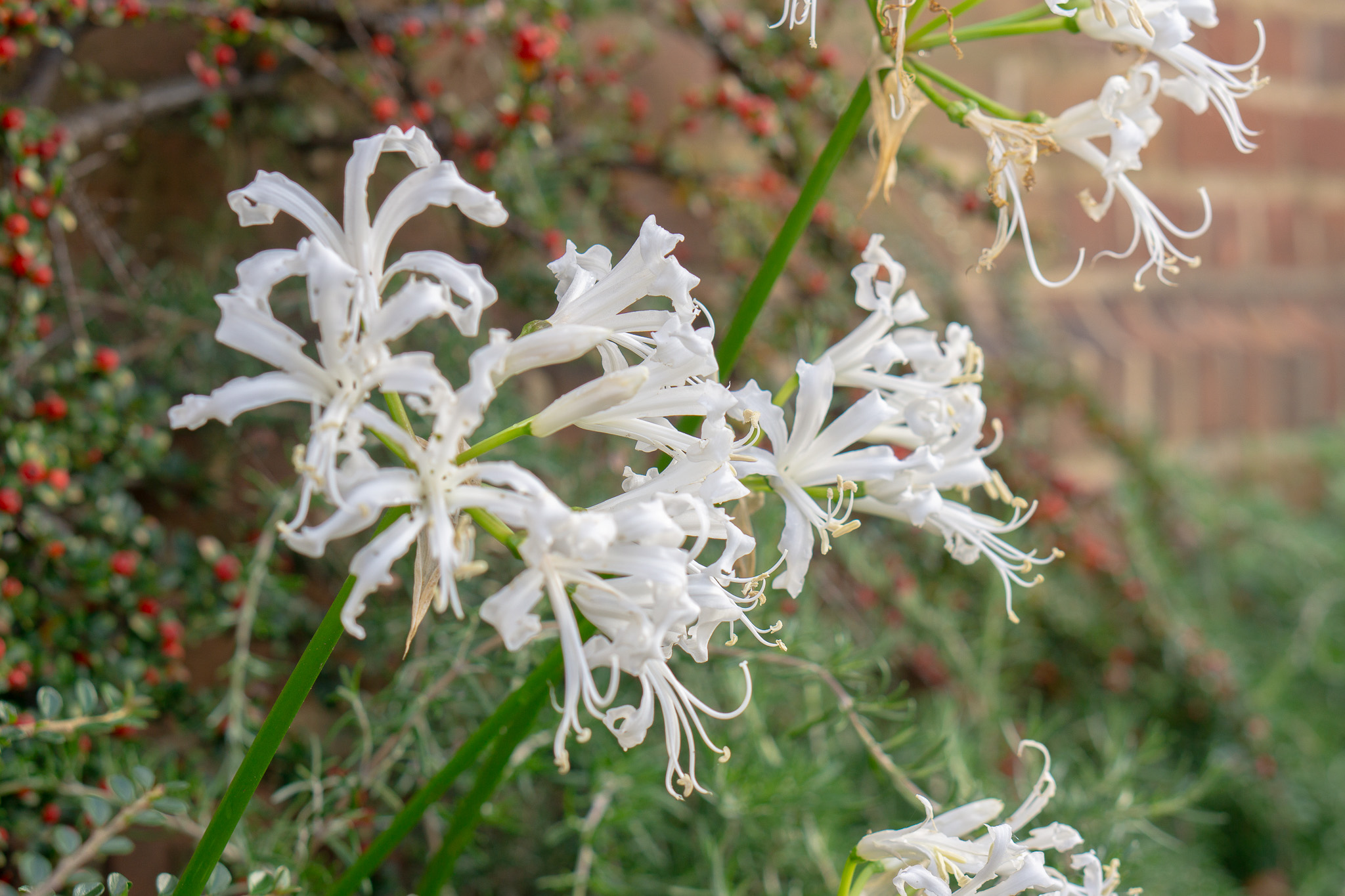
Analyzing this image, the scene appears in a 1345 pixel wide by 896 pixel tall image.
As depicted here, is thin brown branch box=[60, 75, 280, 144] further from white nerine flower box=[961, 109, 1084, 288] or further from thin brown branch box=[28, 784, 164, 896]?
white nerine flower box=[961, 109, 1084, 288]

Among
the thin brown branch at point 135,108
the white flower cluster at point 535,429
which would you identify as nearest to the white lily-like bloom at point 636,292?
the white flower cluster at point 535,429

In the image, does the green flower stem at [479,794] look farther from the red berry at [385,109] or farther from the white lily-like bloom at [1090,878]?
the red berry at [385,109]

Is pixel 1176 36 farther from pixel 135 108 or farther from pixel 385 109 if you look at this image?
pixel 135 108

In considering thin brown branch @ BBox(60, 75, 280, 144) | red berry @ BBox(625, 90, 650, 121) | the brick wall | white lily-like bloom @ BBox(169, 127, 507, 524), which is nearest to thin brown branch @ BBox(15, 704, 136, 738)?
white lily-like bloom @ BBox(169, 127, 507, 524)

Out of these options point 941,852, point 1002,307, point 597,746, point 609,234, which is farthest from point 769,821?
point 1002,307

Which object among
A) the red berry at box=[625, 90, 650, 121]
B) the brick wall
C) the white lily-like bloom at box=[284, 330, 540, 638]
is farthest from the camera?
the brick wall

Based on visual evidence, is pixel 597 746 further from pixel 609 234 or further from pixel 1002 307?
pixel 1002 307

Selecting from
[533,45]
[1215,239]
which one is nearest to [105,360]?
[533,45]
